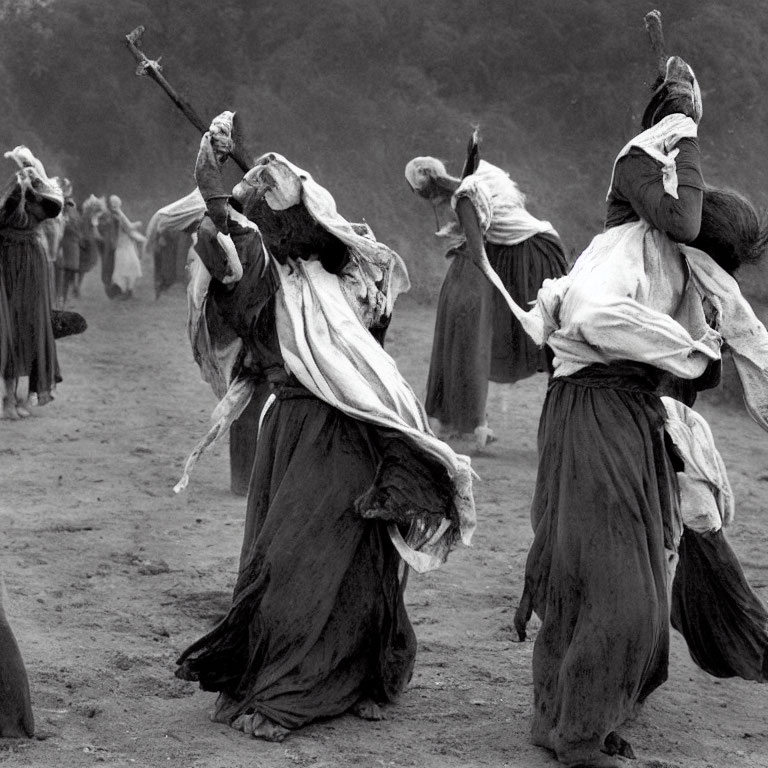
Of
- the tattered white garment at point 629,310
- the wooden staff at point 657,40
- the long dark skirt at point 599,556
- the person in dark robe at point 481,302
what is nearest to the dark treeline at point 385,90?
the person in dark robe at point 481,302

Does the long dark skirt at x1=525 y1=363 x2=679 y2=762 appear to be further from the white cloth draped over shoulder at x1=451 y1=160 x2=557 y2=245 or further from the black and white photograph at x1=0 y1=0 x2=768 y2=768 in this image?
the white cloth draped over shoulder at x1=451 y1=160 x2=557 y2=245

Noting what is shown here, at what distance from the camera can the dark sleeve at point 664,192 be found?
464 centimetres

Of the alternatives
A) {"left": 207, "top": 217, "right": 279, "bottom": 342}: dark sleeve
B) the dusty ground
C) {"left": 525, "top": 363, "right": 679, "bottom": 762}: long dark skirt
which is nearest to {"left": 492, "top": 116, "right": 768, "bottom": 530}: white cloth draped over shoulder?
{"left": 525, "top": 363, "right": 679, "bottom": 762}: long dark skirt

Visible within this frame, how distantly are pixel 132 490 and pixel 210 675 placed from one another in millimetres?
4423

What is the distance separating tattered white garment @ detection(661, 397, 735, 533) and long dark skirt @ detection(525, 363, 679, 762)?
0.07 meters

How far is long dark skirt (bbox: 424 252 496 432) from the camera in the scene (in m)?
10.4

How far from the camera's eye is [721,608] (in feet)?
17.3

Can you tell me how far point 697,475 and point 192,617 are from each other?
2.54 meters

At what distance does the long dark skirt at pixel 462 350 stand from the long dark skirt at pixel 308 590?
540 centimetres

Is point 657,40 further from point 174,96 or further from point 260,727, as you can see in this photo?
point 260,727

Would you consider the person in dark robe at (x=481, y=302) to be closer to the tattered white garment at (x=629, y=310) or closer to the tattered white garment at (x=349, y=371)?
the tattered white garment at (x=349, y=371)

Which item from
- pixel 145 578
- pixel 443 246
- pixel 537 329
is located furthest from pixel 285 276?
pixel 443 246

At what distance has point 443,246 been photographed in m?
22.8

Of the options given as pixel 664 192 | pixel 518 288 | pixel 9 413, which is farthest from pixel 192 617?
pixel 9 413
